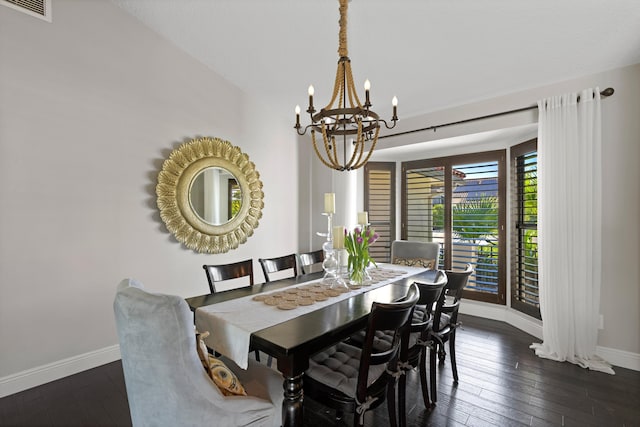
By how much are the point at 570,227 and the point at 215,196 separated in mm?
3443

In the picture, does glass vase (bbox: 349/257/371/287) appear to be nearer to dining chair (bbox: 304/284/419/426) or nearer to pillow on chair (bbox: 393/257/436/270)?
dining chair (bbox: 304/284/419/426)

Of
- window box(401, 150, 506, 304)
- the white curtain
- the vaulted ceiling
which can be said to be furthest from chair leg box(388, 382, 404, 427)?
window box(401, 150, 506, 304)

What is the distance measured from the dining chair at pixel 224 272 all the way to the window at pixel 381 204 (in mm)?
2484

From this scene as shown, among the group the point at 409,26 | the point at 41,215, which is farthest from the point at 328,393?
the point at 409,26

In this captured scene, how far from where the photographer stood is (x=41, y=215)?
236cm

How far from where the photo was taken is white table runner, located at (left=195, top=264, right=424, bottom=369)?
4.74ft

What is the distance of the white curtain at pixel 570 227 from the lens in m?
2.64

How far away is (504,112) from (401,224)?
78.4 inches

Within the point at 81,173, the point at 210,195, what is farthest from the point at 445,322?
the point at 81,173

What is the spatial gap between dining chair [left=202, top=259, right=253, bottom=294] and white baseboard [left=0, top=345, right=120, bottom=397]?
127 cm

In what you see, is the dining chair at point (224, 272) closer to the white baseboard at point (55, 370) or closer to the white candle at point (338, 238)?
the white candle at point (338, 238)

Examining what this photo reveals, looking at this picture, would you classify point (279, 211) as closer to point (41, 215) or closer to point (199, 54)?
point (199, 54)

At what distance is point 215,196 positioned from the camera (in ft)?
11.2

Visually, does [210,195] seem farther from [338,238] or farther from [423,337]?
[423,337]
